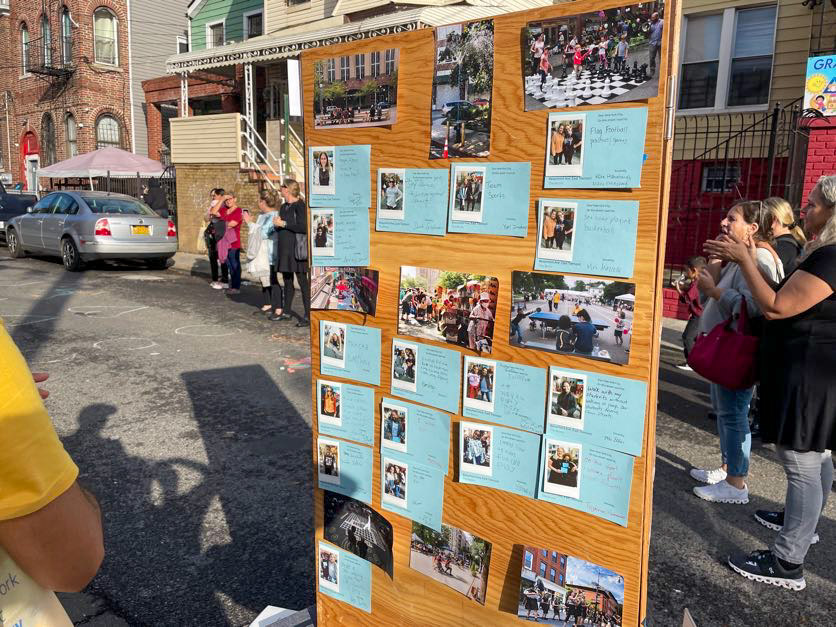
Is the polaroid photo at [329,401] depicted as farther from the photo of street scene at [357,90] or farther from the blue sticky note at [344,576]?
the photo of street scene at [357,90]

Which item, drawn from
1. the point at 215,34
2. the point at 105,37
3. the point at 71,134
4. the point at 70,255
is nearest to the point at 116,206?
the point at 70,255

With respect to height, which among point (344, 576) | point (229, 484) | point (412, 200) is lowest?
point (229, 484)

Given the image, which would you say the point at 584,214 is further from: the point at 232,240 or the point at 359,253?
the point at 232,240

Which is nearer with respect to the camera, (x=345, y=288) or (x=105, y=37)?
(x=345, y=288)

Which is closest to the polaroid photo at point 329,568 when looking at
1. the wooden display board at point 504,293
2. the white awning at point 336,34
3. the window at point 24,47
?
the wooden display board at point 504,293

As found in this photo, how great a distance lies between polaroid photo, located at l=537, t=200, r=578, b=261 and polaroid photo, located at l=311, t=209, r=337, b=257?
78cm

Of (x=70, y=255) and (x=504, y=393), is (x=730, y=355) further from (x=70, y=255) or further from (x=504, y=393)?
(x=70, y=255)

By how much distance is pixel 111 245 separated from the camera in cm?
1283

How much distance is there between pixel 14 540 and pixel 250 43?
1951 cm

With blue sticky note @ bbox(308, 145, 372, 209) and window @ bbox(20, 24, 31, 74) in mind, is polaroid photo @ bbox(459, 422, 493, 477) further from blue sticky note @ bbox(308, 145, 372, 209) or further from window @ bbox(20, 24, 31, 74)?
window @ bbox(20, 24, 31, 74)

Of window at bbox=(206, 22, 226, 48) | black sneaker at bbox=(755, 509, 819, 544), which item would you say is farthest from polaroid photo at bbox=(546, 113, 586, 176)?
window at bbox=(206, 22, 226, 48)

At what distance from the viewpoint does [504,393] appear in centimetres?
195

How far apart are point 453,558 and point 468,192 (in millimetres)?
1203

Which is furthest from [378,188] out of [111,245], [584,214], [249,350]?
[111,245]
